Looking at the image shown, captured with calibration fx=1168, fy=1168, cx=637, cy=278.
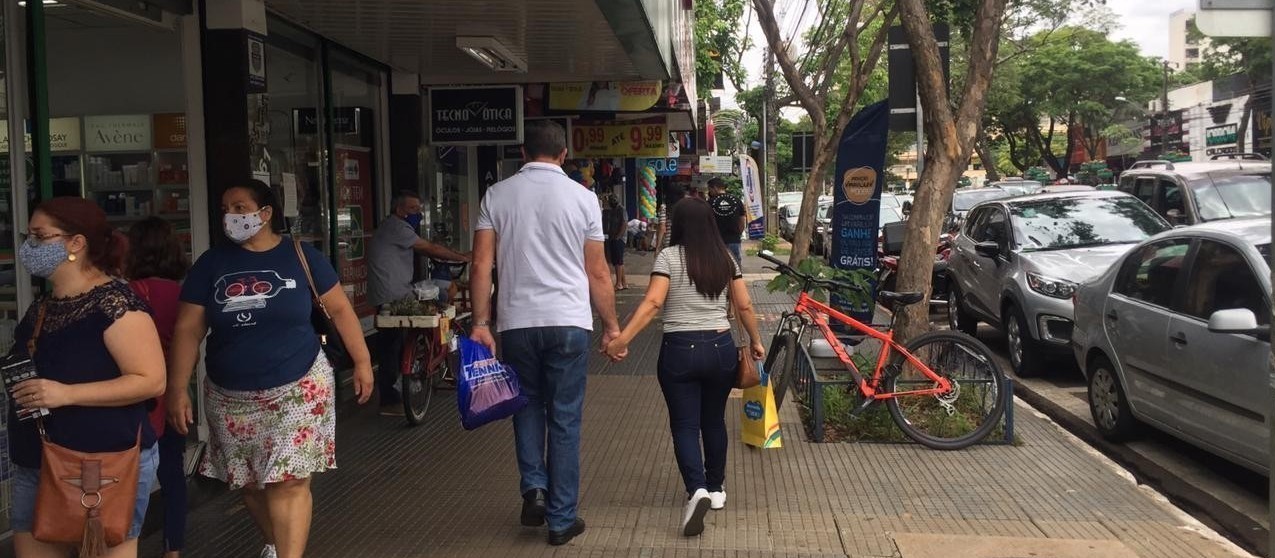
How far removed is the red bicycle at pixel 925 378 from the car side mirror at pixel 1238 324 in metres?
1.77

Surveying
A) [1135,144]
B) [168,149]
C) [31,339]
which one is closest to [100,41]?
[168,149]

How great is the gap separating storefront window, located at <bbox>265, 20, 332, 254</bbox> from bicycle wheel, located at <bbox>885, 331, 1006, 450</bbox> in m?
4.44

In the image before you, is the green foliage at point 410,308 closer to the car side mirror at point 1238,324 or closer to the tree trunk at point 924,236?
the tree trunk at point 924,236

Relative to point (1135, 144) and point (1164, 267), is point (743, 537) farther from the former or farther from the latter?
point (1135, 144)

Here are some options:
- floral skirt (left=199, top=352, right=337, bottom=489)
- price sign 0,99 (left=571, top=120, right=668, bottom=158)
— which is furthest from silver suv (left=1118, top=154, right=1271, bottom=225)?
floral skirt (left=199, top=352, right=337, bottom=489)

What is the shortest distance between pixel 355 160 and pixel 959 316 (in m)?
7.03

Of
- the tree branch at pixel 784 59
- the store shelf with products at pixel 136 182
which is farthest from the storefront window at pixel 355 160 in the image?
the tree branch at pixel 784 59

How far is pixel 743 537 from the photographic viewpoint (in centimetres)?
549

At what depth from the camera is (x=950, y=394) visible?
7.57m

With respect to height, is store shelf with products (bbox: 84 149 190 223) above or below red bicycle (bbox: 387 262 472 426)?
above

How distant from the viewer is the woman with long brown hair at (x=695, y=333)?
547cm

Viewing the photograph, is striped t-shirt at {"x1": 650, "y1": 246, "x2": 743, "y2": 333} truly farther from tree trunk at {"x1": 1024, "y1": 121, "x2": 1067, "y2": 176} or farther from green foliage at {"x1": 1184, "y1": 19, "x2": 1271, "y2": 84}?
tree trunk at {"x1": 1024, "y1": 121, "x2": 1067, "y2": 176}

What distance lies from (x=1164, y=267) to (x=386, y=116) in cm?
670

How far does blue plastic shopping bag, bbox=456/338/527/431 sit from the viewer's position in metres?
5.02
